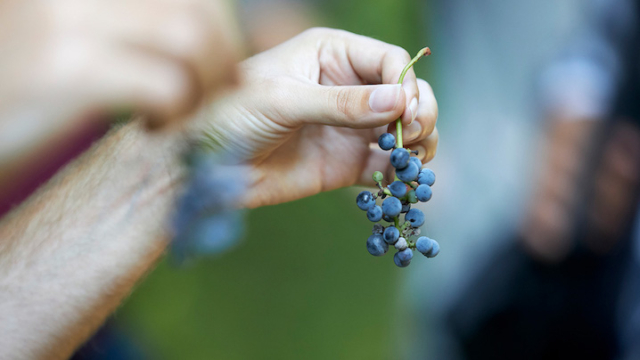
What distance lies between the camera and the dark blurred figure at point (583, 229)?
1.21 m

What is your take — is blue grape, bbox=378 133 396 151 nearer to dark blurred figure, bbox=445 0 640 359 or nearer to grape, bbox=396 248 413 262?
grape, bbox=396 248 413 262

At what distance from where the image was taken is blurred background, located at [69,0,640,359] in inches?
45.8

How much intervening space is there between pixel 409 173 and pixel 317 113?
0.15m

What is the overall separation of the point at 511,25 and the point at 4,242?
136cm

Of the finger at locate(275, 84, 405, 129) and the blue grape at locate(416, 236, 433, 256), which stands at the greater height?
the finger at locate(275, 84, 405, 129)

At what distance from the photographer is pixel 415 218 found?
49 cm

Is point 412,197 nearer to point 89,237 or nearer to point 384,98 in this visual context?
point 384,98

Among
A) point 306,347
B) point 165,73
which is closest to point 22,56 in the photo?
point 165,73

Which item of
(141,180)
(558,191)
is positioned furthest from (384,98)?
(558,191)

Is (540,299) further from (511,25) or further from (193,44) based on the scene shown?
(193,44)

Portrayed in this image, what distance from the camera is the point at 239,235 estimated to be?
106 centimetres

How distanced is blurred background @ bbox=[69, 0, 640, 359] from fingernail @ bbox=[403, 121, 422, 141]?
0.58m

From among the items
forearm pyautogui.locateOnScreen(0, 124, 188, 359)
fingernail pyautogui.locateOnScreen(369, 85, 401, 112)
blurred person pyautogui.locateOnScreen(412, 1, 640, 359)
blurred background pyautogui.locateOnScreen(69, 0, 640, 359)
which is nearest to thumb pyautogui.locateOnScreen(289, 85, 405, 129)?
fingernail pyautogui.locateOnScreen(369, 85, 401, 112)

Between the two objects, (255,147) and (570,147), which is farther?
(570,147)
